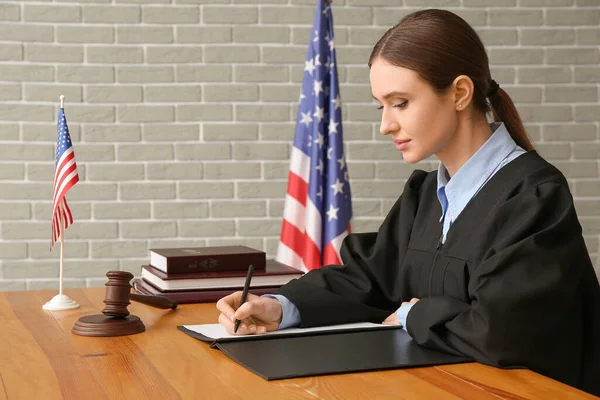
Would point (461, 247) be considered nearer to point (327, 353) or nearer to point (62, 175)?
point (327, 353)

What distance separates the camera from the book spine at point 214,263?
1.88 m

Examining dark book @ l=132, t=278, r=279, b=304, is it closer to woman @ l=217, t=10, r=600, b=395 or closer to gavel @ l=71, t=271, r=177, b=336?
woman @ l=217, t=10, r=600, b=395

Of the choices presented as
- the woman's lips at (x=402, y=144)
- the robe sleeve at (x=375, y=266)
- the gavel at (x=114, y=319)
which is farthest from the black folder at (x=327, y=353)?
the woman's lips at (x=402, y=144)

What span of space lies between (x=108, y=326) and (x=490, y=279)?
2.19 ft

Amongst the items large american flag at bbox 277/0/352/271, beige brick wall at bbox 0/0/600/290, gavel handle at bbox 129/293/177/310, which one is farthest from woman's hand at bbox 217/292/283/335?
beige brick wall at bbox 0/0/600/290

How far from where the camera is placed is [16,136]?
12.1ft

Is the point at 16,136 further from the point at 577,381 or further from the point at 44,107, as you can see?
the point at 577,381

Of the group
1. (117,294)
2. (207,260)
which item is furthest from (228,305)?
(207,260)

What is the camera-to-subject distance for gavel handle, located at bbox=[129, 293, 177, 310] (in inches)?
67.9

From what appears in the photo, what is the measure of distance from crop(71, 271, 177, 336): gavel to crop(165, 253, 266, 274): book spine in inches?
13.4

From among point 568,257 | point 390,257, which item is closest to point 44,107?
point 390,257

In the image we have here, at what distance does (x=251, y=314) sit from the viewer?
4.81 ft

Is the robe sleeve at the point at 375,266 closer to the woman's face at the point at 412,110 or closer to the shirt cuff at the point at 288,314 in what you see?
the shirt cuff at the point at 288,314

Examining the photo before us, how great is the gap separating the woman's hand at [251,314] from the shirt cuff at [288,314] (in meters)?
0.01
